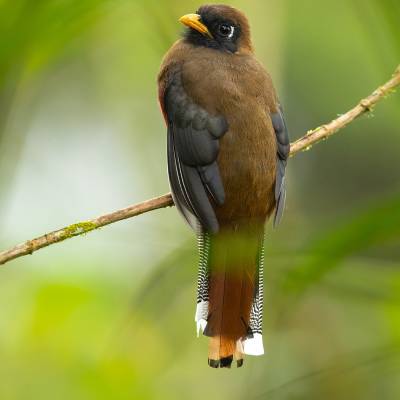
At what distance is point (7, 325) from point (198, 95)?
4.59ft

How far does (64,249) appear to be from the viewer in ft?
12.9

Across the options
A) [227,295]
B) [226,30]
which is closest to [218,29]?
[226,30]

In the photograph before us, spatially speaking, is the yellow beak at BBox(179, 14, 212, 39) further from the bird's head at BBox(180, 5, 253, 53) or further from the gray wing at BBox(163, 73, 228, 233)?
the gray wing at BBox(163, 73, 228, 233)

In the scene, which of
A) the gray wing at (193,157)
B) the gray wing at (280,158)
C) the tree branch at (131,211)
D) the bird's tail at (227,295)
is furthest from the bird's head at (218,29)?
the bird's tail at (227,295)

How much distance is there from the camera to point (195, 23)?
3777 millimetres

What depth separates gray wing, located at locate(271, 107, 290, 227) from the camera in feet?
Answer: 10.5

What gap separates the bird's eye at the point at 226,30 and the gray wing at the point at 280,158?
1.84ft

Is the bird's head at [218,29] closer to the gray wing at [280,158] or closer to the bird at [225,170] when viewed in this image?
the bird at [225,170]

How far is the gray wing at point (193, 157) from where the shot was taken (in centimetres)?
310

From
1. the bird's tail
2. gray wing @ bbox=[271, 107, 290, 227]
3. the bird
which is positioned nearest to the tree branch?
gray wing @ bbox=[271, 107, 290, 227]

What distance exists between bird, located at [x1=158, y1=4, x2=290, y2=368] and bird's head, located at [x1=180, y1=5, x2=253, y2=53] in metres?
0.02

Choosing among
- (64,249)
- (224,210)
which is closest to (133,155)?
(64,249)

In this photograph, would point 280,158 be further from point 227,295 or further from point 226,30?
point 226,30

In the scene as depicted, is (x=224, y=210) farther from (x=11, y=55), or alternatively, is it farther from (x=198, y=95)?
(x=11, y=55)
